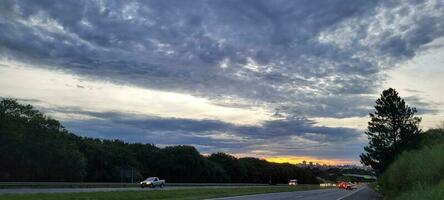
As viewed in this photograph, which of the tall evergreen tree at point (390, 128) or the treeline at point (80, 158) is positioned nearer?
the tall evergreen tree at point (390, 128)

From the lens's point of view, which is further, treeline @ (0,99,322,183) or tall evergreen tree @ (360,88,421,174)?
treeline @ (0,99,322,183)

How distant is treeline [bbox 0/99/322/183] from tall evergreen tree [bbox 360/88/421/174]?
3532 centimetres

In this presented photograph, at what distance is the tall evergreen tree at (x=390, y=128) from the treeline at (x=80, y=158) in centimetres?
3532

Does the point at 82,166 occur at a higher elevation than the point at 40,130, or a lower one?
lower

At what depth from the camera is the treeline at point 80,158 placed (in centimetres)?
8044

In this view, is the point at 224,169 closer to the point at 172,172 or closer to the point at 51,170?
the point at 172,172

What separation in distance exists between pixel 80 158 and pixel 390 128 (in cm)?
4486

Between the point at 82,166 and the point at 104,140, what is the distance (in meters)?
37.7

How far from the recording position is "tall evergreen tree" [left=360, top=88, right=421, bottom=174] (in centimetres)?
7006

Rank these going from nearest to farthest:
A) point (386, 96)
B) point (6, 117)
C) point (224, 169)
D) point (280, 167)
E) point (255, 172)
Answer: point (386, 96), point (6, 117), point (224, 169), point (255, 172), point (280, 167)

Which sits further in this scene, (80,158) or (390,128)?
(80,158)

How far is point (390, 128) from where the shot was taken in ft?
238

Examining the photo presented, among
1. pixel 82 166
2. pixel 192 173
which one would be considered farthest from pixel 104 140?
pixel 82 166

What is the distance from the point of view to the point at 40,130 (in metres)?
83.4
